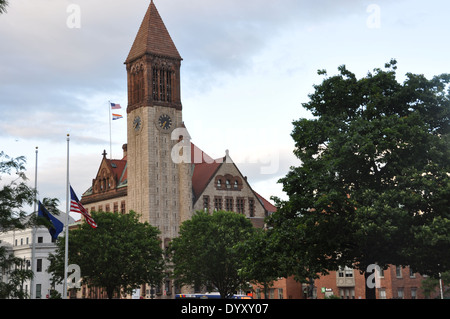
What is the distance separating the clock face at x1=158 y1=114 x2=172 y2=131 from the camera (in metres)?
123

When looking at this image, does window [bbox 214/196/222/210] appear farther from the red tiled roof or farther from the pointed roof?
the pointed roof

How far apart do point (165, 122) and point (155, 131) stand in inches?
117

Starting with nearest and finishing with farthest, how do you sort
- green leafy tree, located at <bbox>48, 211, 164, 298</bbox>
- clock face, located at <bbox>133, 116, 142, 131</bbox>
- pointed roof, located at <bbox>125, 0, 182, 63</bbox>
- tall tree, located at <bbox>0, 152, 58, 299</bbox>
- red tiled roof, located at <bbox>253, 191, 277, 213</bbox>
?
tall tree, located at <bbox>0, 152, 58, 299</bbox> < green leafy tree, located at <bbox>48, 211, 164, 298</bbox> < clock face, located at <bbox>133, 116, 142, 131</bbox> < pointed roof, located at <bbox>125, 0, 182, 63</bbox> < red tiled roof, located at <bbox>253, 191, 277, 213</bbox>

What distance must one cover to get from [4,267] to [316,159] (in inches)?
801

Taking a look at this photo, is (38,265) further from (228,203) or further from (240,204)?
(240,204)

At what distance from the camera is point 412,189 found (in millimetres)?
36500

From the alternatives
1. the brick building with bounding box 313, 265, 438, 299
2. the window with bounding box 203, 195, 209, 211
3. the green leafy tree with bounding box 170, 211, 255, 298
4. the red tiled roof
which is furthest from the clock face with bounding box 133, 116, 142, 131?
the brick building with bounding box 313, 265, 438, 299

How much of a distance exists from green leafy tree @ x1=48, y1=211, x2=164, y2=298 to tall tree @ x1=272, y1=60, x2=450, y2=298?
136 feet

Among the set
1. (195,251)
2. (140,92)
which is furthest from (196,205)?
(195,251)

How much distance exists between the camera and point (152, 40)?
125625 millimetres

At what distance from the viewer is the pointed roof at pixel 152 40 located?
125 m

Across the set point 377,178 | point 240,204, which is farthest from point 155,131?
point 377,178
